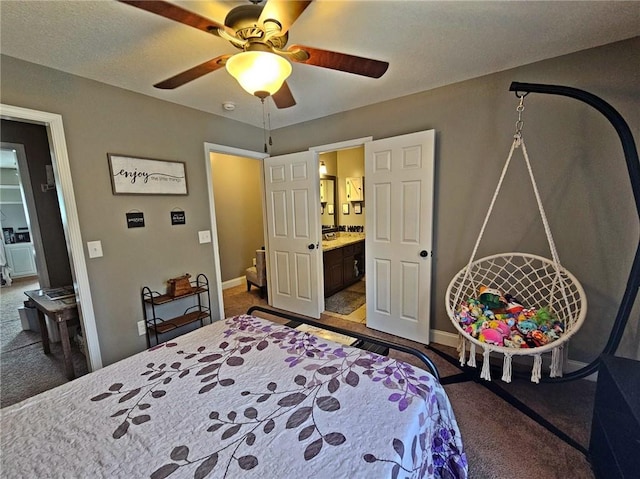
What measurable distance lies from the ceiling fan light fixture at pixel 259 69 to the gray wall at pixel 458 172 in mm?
1615

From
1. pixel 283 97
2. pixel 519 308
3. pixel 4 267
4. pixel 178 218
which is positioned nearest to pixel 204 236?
pixel 178 218

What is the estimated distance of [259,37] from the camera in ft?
4.06

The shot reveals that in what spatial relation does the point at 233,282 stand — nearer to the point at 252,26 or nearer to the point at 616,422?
the point at 252,26

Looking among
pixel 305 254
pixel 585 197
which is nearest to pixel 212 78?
pixel 305 254

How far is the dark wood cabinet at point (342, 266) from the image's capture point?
3.96m

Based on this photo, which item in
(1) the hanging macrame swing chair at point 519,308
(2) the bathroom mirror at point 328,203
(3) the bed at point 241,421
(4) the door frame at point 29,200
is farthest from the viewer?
(2) the bathroom mirror at point 328,203

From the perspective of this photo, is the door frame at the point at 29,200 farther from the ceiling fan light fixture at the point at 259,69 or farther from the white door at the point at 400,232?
the white door at the point at 400,232

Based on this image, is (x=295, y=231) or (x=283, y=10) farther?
(x=295, y=231)

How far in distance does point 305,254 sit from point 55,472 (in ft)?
8.72

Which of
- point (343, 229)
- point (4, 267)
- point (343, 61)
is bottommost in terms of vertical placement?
point (4, 267)

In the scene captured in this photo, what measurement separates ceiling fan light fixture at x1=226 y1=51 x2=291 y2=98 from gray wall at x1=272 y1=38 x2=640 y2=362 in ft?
5.65

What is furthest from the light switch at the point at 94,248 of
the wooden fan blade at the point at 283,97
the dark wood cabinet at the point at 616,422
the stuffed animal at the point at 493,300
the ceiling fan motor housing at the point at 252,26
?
the dark wood cabinet at the point at 616,422

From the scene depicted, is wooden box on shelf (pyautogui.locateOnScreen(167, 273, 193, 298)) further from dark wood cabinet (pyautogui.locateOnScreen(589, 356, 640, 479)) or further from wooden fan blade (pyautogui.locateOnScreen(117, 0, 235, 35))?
dark wood cabinet (pyautogui.locateOnScreen(589, 356, 640, 479))

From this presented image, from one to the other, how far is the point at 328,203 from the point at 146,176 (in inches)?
132
